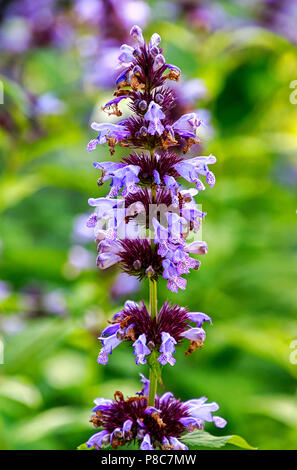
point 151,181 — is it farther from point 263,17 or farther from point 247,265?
point 263,17

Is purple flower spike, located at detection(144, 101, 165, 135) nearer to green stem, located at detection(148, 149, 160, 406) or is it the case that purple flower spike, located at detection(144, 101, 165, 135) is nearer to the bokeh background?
green stem, located at detection(148, 149, 160, 406)

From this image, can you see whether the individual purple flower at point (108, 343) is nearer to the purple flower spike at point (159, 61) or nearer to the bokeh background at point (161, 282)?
the purple flower spike at point (159, 61)

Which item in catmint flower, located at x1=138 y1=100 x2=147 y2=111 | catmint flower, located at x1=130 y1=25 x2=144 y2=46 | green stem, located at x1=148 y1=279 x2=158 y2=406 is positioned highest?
catmint flower, located at x1=130 y1=25 x2=144 y2=46

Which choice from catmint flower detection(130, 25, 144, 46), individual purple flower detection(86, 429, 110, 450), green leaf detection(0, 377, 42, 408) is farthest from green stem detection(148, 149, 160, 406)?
green leaf detection(0, 377, 42, 408)

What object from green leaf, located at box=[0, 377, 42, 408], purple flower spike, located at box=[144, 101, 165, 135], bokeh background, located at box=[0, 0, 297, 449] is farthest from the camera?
bokeh background, located at box=[0, 0, 297, 449]

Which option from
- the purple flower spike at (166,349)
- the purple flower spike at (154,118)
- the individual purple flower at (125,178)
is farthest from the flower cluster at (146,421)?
the purple flower spike at (154,118)

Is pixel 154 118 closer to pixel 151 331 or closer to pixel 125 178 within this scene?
pixel 125 178

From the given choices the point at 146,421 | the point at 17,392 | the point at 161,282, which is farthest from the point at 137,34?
the point at 161,282
